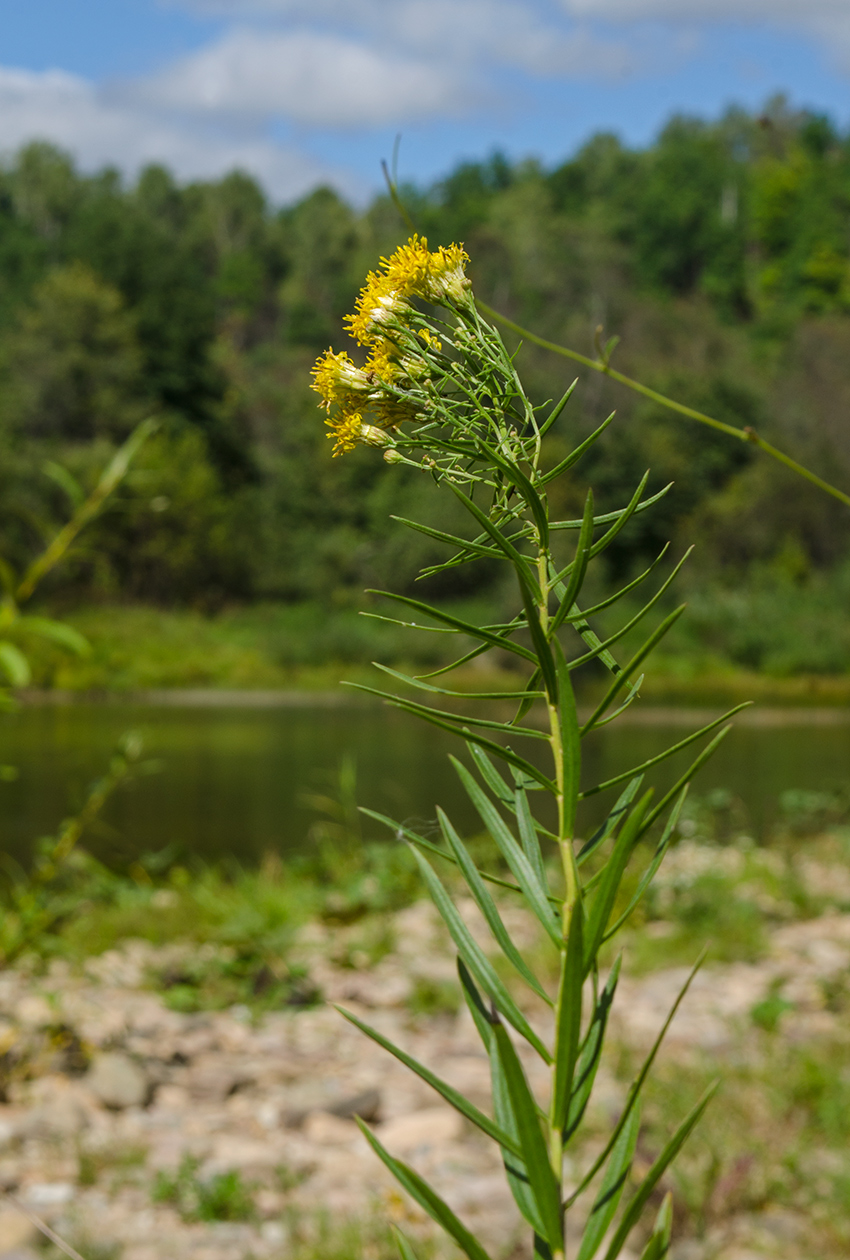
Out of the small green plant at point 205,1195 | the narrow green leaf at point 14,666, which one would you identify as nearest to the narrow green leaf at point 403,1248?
the narrow green leaf at point 14,666

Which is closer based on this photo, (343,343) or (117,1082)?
(117,1082)

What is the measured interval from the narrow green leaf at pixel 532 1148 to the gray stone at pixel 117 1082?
2.18 metres

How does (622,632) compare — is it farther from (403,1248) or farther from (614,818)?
(403,1248)

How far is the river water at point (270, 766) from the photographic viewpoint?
18.8ft

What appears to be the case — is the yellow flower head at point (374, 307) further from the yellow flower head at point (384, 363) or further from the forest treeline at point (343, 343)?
the forest treeline at point (343, 343)

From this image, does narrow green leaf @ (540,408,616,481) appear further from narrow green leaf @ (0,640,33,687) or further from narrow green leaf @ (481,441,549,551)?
narrow green leaf @ (0,640,33,687)

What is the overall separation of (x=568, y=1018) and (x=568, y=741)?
7 centimetres

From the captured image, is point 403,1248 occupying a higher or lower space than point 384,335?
lower

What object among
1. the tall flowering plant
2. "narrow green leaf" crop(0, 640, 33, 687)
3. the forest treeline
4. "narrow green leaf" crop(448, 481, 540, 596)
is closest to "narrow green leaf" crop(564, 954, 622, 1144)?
the tall flowering plant

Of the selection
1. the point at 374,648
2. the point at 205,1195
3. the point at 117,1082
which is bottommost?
the point at 374,648

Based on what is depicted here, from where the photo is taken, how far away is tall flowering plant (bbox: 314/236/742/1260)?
10.9 inches

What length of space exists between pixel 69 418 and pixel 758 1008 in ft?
57.1

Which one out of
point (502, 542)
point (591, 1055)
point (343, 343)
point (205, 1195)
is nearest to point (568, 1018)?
point (591, 1055)

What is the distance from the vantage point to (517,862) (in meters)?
0.32
